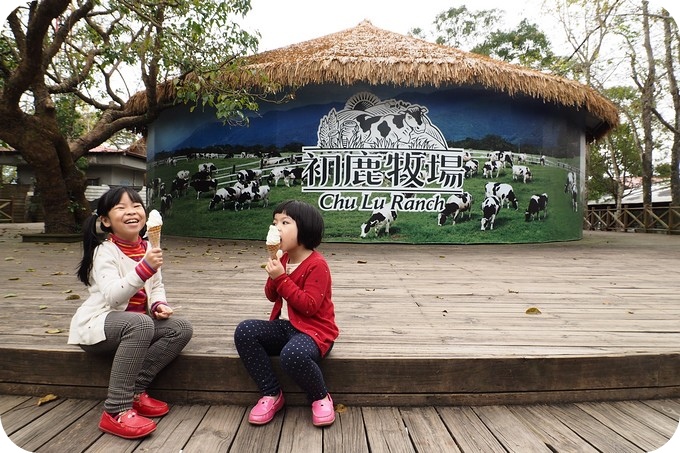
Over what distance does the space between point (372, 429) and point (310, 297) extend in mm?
600

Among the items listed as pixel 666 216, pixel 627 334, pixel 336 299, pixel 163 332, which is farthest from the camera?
pixel 666 216

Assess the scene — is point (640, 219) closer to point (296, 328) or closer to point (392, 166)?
point (392, 166)

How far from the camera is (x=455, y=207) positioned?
8039 millimetres

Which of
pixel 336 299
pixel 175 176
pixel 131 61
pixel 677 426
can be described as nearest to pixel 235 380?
pixel 336 299

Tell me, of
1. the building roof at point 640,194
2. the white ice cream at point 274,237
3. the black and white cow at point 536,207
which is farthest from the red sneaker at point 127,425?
the building roof at point 640,194

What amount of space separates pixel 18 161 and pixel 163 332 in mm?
18616

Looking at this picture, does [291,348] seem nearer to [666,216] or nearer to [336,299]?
[336,299]

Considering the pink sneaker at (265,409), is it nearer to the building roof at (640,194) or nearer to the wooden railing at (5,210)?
the wooden railing at (5,210)

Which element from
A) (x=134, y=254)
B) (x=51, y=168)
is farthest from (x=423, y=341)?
(x=51, y=168)

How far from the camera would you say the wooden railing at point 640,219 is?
580 inches

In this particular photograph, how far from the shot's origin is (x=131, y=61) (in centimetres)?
745

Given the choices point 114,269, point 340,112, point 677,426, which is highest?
point 340,112

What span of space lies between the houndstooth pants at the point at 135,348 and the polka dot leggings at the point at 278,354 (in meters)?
0.31

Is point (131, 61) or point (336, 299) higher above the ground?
point (131, 61)
